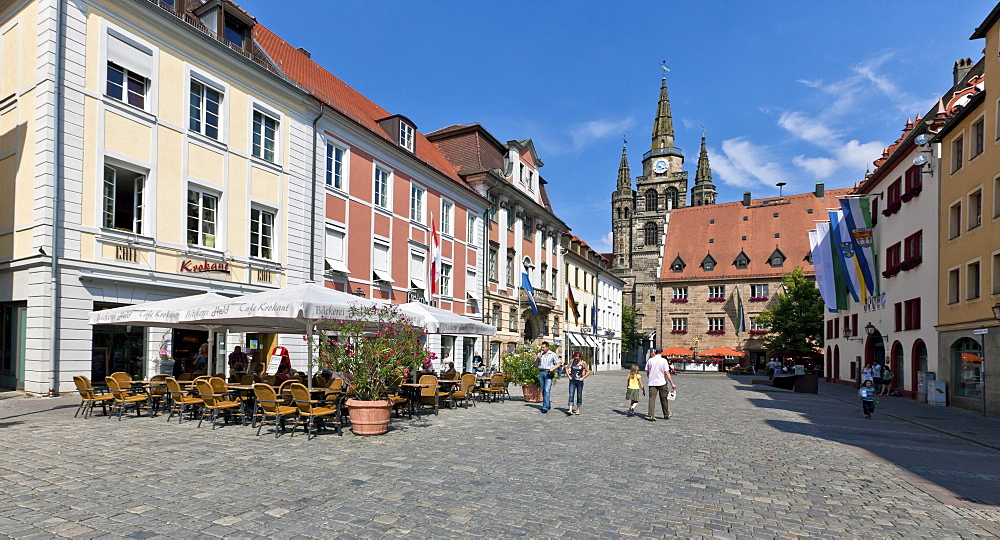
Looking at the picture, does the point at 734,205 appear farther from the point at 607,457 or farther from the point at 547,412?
the point at 607,457

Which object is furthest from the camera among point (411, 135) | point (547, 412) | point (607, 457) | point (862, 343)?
point (862, 343)

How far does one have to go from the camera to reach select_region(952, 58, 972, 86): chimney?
28.1m

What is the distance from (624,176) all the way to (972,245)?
253 ft

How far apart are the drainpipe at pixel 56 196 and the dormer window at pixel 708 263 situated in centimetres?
6931

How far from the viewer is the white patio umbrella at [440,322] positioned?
48.0ft

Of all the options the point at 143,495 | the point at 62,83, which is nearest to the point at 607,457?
the point at 143,495

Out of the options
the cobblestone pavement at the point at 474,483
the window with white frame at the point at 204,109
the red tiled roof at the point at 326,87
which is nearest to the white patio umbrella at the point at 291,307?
the cobblestone pavement at the point at 474,483

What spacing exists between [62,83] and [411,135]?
1579cm

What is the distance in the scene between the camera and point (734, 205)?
79.3 meters

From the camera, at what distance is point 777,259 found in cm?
7100

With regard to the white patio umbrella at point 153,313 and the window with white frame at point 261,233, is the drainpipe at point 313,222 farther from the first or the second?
the white patio umbrella at point 153,313

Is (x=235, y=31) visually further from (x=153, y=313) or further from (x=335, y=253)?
(x=153, y=313)

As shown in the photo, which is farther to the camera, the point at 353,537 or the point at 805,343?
the point at 805,343

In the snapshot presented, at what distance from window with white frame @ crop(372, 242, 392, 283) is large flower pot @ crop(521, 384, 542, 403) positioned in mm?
9397
